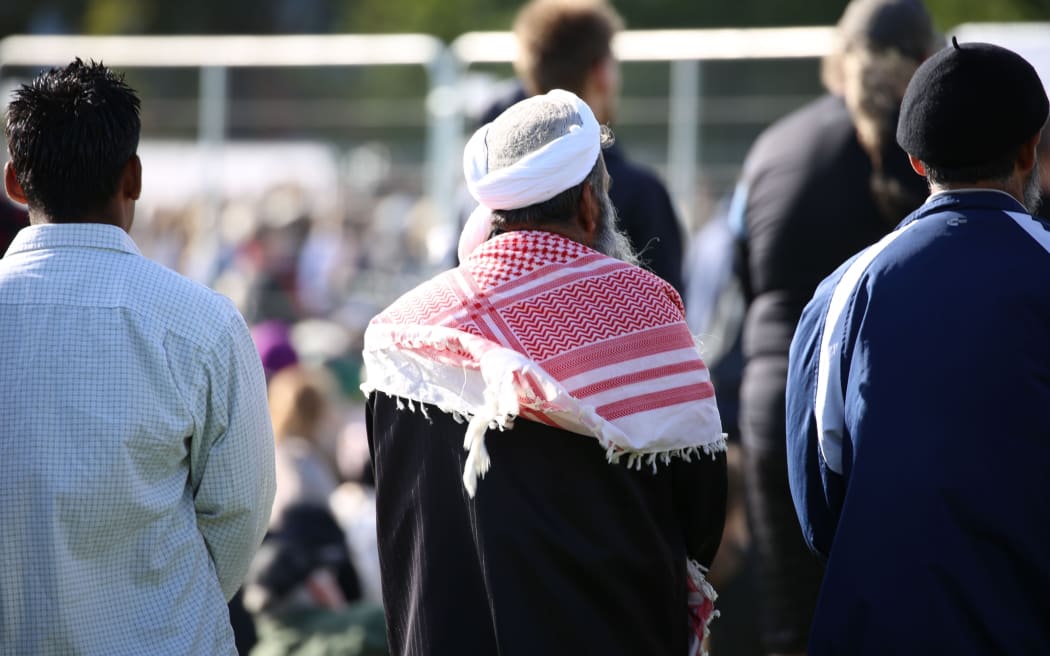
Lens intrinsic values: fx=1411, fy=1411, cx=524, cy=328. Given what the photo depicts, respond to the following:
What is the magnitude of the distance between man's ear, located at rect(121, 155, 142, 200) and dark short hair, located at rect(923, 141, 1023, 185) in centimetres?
150

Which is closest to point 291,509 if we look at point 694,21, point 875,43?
point 875,43

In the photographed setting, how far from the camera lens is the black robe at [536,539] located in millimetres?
2568

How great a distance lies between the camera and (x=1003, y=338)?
2.41 m

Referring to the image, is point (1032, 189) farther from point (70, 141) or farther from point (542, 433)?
point (70, 141)

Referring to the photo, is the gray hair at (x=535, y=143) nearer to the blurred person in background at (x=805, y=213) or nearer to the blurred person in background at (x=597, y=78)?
the blurred person in background at (x=597, y=78)

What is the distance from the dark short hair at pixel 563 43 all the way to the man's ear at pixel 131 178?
176cm

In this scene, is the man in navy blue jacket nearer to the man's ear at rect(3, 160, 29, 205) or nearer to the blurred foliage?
the man's ear at rect(3, 160, 29, 205)

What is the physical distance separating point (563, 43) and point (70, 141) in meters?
1.93

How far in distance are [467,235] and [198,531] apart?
2.57 feet

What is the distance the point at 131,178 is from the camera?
269cm

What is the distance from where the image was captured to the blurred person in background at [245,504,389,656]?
4551mm

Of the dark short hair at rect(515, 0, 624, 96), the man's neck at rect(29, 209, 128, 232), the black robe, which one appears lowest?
the black robe

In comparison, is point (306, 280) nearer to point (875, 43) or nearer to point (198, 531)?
point (875, 43)

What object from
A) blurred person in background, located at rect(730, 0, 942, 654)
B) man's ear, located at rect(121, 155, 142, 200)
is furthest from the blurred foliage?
man's ear, located at rect(121, 155, 142, 200)
